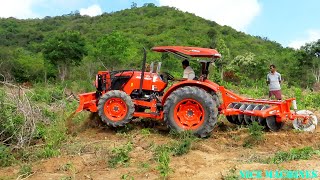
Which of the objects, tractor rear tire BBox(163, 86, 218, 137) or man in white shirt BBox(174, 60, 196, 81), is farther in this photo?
man in white shirt BBox(174, 60, 196, 81)

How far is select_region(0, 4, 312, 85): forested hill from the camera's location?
27.6 m

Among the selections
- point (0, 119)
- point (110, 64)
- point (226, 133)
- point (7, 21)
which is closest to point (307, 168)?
point (226, 133)

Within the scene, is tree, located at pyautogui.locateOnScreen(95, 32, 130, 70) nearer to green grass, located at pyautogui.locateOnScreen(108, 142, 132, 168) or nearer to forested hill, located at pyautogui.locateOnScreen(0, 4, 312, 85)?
forested hill, located at pyautogui.locateOnScreen(0, 4, 312, 85)

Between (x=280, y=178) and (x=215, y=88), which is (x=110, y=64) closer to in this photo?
(x=215, y=88)

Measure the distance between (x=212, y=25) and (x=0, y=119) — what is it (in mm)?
48671

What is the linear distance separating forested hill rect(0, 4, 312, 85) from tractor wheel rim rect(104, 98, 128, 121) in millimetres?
16757

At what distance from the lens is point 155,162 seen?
5973 millimetres

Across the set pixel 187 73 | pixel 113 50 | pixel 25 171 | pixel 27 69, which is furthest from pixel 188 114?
pixel 27 69

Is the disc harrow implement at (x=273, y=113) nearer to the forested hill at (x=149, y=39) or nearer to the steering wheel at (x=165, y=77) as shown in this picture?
the steering wheel at (x=165, y=77)

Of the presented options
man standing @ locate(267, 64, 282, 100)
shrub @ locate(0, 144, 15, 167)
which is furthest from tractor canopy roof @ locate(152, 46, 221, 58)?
shrub @ locate(0, 144, 15, 167)

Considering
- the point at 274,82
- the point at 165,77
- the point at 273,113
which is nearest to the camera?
the point at 273,113

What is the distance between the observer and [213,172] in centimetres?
518

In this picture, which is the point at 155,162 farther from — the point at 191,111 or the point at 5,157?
the point at 5,157

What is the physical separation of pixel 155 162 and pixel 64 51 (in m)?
21.3
